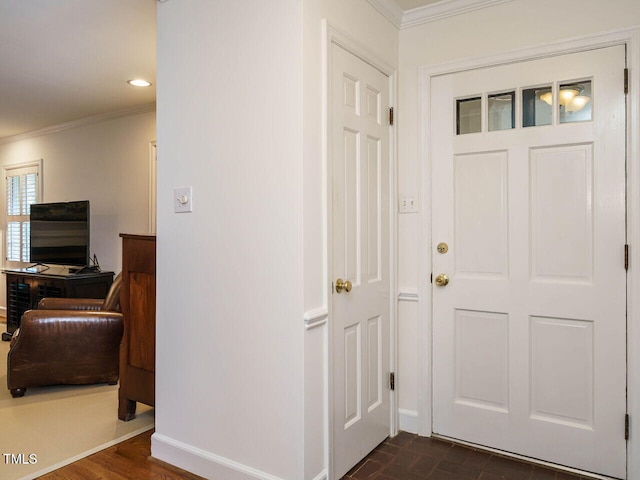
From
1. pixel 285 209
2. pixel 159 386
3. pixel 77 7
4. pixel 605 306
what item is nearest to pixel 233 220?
pixel 285 209

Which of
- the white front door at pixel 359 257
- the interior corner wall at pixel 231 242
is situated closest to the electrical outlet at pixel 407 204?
the white front door at pixel 359 257

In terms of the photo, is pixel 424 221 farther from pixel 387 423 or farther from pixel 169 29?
pixel 169 29

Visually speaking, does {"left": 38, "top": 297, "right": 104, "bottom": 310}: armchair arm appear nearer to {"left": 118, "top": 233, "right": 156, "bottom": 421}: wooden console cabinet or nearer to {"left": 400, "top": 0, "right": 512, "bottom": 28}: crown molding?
{"left": 118, "top": 233, "right": 156, "bottom": 421}: wooden console cabinet

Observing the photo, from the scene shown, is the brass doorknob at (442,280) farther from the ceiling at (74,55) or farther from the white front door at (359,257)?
the ceiling at (74,55)

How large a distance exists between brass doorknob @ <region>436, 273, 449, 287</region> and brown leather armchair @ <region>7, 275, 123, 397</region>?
85.7 inches

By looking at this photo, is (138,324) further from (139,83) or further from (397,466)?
(139,83)

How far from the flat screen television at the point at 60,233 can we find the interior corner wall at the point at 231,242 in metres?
2.88

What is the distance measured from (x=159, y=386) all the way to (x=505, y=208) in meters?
2.02

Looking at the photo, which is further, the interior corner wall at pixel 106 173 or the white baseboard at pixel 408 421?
the interior corner wall at pixel 106 173

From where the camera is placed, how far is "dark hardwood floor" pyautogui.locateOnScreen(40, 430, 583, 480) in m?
2.08

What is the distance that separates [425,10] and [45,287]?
4.36 metres

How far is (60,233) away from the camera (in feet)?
16.0

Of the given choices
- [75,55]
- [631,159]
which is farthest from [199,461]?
[75,55]

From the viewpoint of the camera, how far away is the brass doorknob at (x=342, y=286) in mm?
2027
